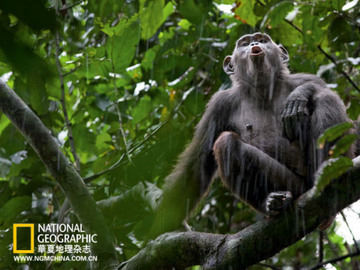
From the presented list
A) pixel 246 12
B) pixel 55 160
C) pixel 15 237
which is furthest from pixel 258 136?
pixel 15 237

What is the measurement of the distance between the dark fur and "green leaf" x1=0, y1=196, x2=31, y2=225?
4.37 feet

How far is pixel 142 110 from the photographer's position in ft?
18.7

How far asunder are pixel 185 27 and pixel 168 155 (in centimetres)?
215

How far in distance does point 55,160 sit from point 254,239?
1.62 m

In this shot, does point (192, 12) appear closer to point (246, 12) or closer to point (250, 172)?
point (246, 12)

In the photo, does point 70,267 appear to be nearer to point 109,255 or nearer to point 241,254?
point 109,255

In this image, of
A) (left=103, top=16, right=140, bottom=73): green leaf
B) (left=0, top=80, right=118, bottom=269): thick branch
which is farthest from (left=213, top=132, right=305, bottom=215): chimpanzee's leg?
(left=103, top=16, right=140, bottom=73): green leaf

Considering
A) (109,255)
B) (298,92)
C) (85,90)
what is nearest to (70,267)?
(109,255)

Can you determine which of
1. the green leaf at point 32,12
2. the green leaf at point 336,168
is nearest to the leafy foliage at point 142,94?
the green leaf at point 336,168

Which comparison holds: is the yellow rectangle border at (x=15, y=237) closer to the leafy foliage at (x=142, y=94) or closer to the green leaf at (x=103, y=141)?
the leafy foliage at (x=142, y=94)

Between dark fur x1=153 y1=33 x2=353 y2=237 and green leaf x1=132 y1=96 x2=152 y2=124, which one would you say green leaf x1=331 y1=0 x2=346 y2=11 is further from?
green leaf x1=132 y1=96 x2=152 y2=124

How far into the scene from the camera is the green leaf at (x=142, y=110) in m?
5.64

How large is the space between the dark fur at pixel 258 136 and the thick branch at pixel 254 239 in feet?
0.62

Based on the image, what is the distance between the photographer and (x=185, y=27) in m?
6.39
